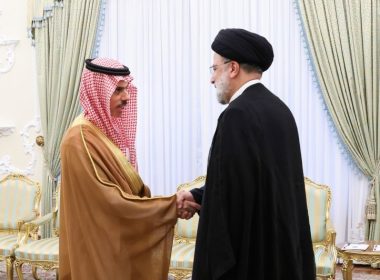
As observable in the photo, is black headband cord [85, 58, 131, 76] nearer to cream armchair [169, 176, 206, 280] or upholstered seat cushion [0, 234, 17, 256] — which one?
cream armchair [169, 176, 206, 280]

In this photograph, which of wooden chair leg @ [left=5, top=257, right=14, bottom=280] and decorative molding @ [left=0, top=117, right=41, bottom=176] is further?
decorative molding @ [left=0, top=117, right=41, bottom=176]

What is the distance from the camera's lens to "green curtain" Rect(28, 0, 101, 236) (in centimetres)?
596

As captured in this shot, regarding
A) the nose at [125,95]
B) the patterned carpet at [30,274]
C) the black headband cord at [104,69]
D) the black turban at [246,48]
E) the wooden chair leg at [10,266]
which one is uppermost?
the black turban at [246,48]

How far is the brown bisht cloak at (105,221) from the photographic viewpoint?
257 cm

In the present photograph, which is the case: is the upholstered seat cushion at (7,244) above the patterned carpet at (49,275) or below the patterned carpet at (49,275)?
above

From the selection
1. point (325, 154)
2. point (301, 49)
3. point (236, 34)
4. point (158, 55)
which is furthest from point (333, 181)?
point (236, 34)

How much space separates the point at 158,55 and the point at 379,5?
2.14 metres

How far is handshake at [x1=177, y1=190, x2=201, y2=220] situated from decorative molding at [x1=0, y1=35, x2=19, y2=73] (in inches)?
164

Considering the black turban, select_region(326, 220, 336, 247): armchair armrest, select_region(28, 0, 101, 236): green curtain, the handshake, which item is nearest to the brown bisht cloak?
the handshake

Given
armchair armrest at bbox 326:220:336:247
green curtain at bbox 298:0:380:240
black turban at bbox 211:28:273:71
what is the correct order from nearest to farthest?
black turban at bbox 211:28:273:71
armchair armrest at bbox 326:220:336:247
green curtain at bbox 298:0:380:240

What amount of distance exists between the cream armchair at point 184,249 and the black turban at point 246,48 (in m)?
2.28

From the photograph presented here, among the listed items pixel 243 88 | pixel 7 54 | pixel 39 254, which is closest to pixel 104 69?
pixel 243 88

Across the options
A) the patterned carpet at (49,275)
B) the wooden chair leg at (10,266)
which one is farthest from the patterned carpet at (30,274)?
the wooden chair leg at (10,266)

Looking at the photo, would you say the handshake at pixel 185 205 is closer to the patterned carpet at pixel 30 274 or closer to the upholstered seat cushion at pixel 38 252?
the upholstered seat cushion at pixel 38 252
